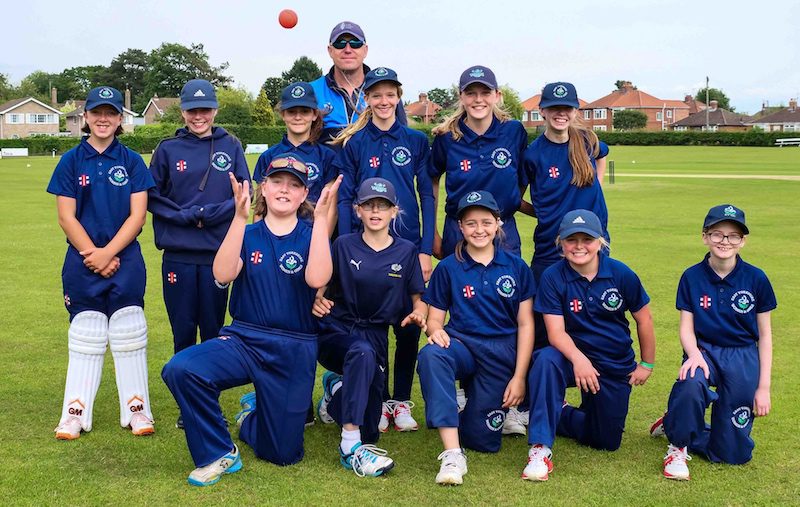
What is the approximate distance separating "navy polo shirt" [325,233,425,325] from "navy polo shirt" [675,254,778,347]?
1546 millimetres

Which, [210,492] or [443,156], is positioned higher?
[443,156]

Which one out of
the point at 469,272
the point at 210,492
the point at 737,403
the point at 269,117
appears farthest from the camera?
the point at 269,117

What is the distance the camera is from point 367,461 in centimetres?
421

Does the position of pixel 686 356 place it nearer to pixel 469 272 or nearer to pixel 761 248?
pixel 469 272

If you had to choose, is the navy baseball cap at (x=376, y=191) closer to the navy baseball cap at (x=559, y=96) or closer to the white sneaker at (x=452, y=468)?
the navy baseball cap at (x=559, y=96)

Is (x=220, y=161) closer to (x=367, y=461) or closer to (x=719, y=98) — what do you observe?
(x=367, y=461)

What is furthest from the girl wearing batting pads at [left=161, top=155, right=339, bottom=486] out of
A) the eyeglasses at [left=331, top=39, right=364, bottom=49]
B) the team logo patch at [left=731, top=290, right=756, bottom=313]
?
the team logo patch at [left=731, top=290, right=756, bottom=313]

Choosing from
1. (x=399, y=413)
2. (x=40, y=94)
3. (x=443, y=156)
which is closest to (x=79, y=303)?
(x=399, y=413)

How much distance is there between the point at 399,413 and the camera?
506cm

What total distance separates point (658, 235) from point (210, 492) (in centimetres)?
1123

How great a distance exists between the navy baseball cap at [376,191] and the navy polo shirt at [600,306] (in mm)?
987

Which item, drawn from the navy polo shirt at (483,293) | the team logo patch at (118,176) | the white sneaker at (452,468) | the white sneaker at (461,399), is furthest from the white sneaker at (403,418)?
the team logo patch at (118,176)

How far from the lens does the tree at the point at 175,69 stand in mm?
103250

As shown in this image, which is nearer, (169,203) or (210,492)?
(210,492)
